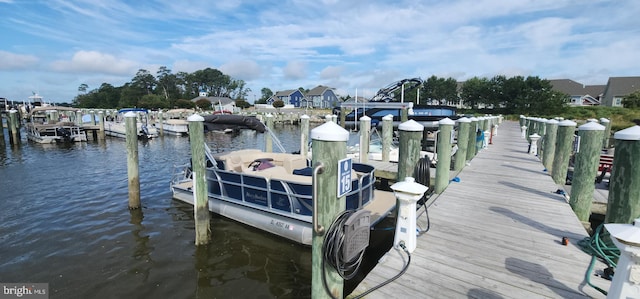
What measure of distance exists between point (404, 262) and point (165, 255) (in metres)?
5.27

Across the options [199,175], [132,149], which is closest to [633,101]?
[199,175]

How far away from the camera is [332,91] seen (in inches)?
3366

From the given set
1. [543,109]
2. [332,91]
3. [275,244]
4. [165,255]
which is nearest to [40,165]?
[165,255]

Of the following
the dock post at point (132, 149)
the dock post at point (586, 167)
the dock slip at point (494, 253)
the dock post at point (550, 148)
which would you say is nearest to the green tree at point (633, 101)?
the dock post at point (550, 148)

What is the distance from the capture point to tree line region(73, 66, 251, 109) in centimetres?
7004

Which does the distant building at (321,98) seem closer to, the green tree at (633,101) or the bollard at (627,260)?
the green tree at (633,101)

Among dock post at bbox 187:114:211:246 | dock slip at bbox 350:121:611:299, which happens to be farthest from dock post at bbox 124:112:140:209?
dock slip at bbox 350:121:611:299

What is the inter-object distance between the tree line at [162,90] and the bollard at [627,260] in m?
71.6

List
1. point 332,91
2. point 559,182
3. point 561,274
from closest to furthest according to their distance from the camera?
point 561,274 → point 559,182 → point 332,91

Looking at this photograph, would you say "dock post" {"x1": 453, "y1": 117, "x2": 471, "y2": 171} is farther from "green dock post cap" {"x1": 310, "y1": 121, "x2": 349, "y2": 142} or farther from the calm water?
"green dock post cap" {"x1": 310, "y1": 121, "x2": 349, "y2": 142}

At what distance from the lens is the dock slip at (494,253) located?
10.6ft

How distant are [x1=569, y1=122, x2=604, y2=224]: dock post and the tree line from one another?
69.9 meters

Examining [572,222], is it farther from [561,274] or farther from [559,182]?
[559,182]

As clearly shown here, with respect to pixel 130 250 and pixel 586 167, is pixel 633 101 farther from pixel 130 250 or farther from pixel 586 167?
pixel 130 250
